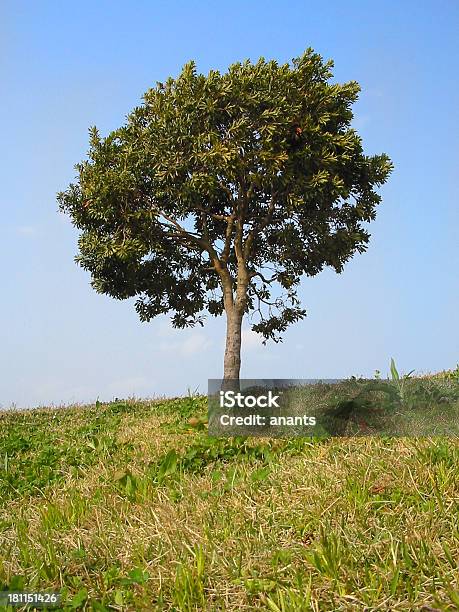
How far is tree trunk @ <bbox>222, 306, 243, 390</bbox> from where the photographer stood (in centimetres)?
2253

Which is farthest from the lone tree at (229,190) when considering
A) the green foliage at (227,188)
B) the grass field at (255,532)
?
the grass field at (255,532)

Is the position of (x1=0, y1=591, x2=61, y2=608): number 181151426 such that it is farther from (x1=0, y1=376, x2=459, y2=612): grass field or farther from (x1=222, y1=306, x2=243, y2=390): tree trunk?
(x1=222, y1=306, x2=243, y2=390): tree trunk

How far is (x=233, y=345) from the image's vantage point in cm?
2272

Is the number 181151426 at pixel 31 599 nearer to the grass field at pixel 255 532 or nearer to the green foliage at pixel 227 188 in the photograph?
the grass field at pixel 255 532

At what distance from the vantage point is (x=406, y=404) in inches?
379

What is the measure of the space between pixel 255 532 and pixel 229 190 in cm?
1883

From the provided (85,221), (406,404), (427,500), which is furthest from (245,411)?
(85,221)

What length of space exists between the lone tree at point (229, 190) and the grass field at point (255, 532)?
14.0 metres

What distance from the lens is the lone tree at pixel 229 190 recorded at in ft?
68.6

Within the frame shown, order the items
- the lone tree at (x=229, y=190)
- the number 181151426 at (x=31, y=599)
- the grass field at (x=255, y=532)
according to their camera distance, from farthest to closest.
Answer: the lone tree at (x=229, y=190) → the number 181151426 at (x=31, y=599) → the grass field at (x=255, y=532)

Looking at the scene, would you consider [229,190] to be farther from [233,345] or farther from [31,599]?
[31,599]

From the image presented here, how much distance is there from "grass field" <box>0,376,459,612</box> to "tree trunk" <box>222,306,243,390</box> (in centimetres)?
1366

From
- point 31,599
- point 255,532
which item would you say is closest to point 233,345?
point 255,532

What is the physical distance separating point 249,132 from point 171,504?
16.7 meters
